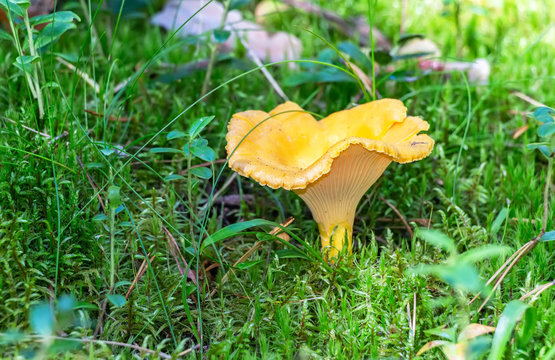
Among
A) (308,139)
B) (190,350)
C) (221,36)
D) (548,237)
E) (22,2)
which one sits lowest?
(190,350)

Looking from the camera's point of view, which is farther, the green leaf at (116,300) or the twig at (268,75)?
the twig at (268,75)

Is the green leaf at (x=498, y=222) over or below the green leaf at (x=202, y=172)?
below

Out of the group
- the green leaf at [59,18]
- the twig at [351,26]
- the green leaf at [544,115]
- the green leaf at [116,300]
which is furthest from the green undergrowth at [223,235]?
the twig at [351,26]

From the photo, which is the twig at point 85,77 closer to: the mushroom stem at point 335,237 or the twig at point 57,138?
the twig at point 57,138

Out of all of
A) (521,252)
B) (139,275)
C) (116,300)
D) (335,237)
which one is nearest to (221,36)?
(335,237)

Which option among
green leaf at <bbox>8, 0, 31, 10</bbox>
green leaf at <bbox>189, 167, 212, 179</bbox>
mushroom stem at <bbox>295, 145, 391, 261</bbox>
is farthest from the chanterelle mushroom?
green leaf at <bbox>8, 0, 31, 10</bbox>

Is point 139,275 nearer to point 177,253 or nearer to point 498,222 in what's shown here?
point 177,253

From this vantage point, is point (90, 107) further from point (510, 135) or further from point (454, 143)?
point (510, 135)
